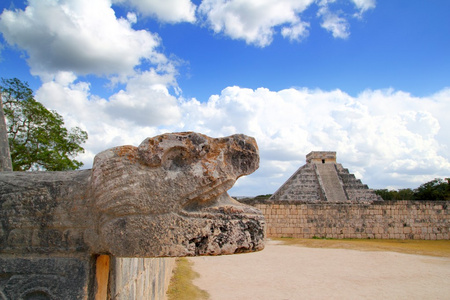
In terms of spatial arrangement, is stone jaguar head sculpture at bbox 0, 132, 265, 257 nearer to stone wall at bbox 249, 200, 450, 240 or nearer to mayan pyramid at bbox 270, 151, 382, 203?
stone wall at bbox 249, 200, 450, 240

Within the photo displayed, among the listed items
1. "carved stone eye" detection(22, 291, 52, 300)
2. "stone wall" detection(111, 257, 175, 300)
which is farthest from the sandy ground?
"carved stone eye" detection(22, 291, 52, 300)

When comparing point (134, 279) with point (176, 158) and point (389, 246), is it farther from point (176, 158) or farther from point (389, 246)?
point (389, 246)

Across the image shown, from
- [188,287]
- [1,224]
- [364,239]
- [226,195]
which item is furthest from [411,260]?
[1,224]

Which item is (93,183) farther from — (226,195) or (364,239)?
(364,239)

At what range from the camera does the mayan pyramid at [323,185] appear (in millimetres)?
21984

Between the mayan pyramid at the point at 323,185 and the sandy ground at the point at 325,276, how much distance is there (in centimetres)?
1016

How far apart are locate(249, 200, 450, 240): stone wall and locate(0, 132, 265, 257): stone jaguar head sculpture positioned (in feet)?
48.5

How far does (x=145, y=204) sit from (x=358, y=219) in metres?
16.9

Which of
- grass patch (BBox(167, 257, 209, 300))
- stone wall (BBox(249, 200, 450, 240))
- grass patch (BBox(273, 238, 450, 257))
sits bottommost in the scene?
grass patch (BBox(273, 238, 450, 257))

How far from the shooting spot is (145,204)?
1.66 m

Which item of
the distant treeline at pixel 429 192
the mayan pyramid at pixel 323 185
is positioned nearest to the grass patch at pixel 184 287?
the mayan pyramid at pixel 323 185

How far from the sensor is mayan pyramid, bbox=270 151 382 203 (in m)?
22.0

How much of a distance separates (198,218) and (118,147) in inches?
21.9

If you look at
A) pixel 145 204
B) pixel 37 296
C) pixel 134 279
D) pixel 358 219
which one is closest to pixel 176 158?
pixel 145 204
